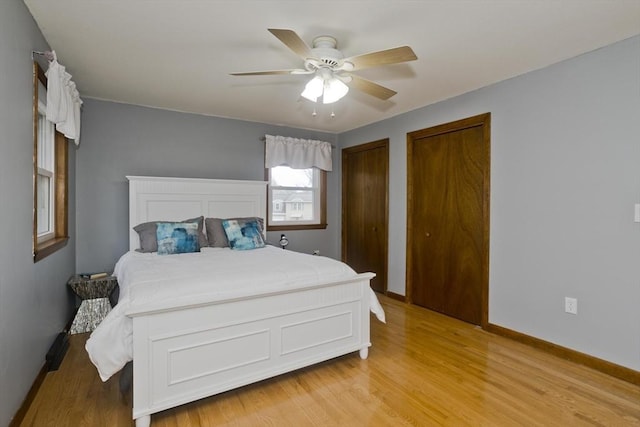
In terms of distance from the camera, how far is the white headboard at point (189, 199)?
3.68 metres

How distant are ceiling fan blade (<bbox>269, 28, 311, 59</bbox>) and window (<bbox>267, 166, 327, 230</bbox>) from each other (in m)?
2.80

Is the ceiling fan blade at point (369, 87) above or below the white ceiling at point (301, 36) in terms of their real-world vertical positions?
below

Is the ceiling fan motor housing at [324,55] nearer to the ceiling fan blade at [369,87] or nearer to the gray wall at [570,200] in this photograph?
the ceiling fan blade at [369,87]

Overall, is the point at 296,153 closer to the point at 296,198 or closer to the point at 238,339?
the point at 296,198

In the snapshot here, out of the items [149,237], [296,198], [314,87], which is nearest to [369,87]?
[314,87]

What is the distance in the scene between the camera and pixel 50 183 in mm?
2922

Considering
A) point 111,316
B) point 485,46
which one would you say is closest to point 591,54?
point 485,46

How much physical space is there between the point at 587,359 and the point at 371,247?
2.64 m

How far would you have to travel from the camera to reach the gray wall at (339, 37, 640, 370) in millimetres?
2324

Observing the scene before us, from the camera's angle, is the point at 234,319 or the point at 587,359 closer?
the point at 234,319

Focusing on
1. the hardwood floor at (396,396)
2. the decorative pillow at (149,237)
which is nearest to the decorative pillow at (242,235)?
the decorative pillow at (149,237)

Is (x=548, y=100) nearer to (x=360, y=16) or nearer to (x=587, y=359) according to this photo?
(x=360, y=16)

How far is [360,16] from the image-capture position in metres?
2.03

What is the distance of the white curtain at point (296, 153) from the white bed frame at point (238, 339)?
2.59 m
